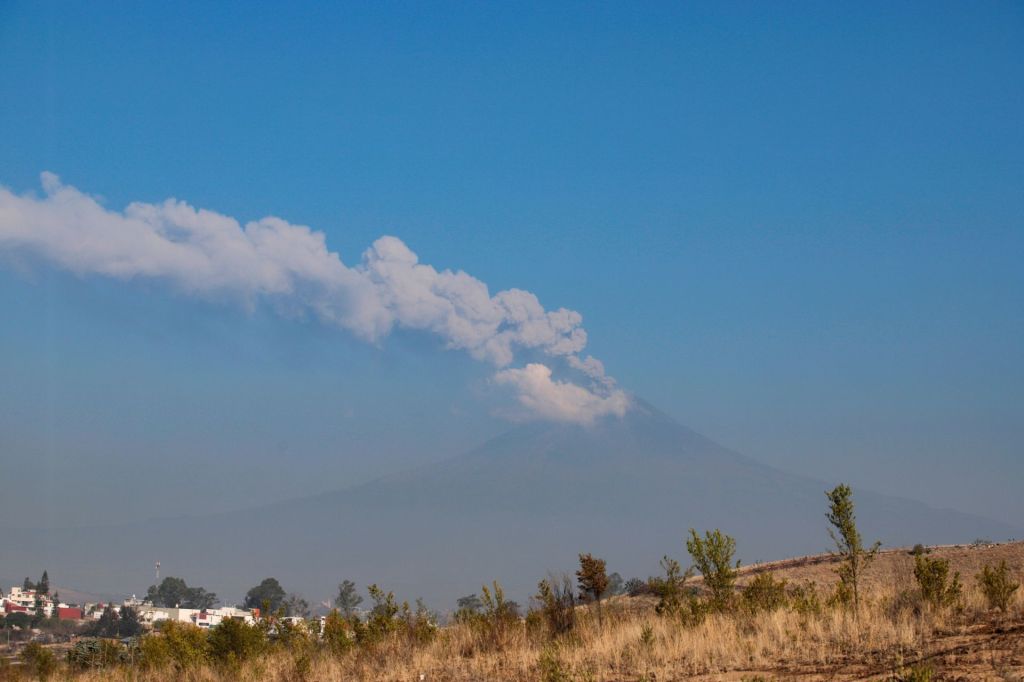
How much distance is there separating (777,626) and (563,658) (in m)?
4.18

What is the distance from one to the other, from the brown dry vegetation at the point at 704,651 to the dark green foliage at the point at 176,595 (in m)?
143

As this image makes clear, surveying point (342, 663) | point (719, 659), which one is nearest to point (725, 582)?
point (719, 659)

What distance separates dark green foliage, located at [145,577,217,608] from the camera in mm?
155113

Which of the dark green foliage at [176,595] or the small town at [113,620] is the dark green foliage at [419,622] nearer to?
the small town at [113,620]

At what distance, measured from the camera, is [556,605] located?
75.5 feet

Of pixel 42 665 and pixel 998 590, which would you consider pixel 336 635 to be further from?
pixel 998 590

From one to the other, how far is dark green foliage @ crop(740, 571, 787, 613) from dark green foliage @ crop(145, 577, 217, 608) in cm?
14569

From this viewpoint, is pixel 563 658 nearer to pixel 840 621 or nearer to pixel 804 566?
pixel 840 621

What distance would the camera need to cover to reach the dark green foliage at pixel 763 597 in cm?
2130

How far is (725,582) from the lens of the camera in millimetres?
23297

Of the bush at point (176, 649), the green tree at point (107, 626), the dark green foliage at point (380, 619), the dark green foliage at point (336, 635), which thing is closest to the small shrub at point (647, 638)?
the dark green foliage at point (380, 619)

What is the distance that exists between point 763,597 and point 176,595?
154 metres

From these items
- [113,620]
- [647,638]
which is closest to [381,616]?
[647,638]

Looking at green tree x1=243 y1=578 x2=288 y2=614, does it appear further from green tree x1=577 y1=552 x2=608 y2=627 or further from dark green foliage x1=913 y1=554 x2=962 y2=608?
dark green foliage x1=913 y1=554 x2=962 y2=608
